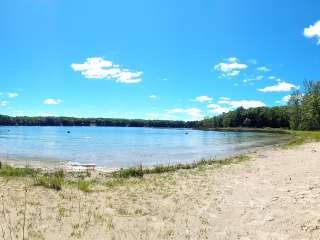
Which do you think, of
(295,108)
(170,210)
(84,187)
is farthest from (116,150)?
(295,108)

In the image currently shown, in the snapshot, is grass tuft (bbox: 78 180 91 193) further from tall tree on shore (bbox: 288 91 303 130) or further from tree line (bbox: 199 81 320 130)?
tall tree on shore (bbox: 288 91 303 130)

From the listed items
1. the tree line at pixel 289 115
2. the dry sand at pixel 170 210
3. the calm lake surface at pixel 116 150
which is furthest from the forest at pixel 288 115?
the dry sand at pixel 170 210

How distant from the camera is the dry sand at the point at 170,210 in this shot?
8.35 meters

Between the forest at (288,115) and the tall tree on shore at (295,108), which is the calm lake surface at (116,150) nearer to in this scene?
the forest at (288,115)

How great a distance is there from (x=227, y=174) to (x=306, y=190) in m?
6.52

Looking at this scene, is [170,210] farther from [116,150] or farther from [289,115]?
[289,115]

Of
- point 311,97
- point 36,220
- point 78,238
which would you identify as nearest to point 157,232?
point 78,238

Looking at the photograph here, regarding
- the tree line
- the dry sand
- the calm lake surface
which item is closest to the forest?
the tree line

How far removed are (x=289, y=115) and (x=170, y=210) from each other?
119 meters

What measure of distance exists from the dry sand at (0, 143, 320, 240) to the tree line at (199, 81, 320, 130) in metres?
81.5

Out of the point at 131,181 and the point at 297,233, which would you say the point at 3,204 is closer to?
the point at 131,181

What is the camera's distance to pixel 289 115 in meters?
120

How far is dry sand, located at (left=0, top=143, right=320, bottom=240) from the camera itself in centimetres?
835

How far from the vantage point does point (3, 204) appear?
416 inches
